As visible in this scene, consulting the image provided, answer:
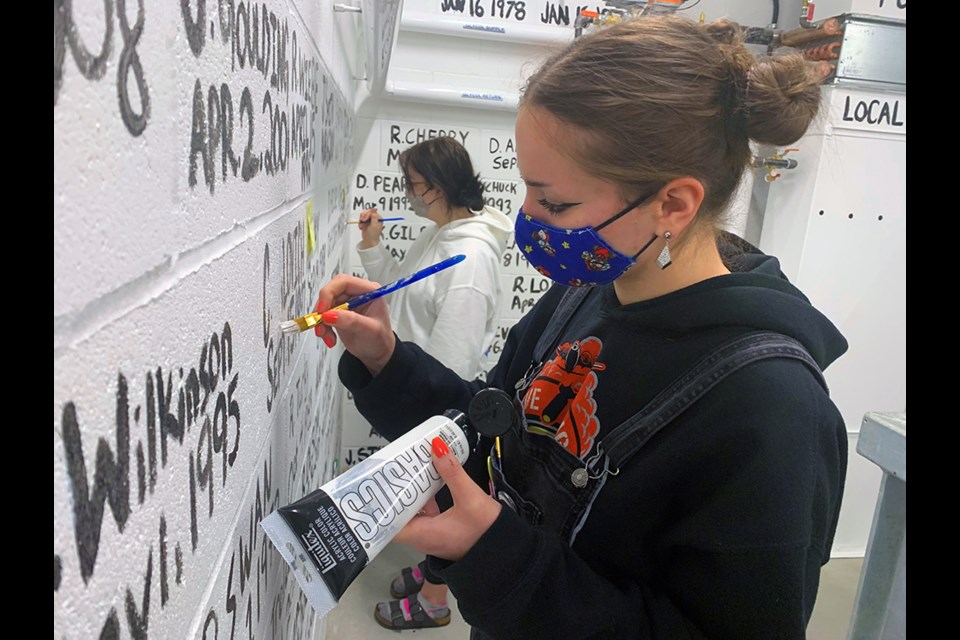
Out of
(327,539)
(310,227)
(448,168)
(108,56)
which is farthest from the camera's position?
(448,168)

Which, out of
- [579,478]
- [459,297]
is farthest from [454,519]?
[459,297]

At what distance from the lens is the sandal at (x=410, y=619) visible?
1.99 m

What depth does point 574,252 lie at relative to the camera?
81 centimetres

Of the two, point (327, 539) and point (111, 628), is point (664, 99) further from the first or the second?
point (111, 628)

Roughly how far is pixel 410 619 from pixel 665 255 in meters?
1.65

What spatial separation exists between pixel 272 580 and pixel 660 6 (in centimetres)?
229

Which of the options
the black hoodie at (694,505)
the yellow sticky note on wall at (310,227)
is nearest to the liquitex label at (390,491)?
the black hoodie at (694,505)

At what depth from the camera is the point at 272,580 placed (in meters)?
0.78

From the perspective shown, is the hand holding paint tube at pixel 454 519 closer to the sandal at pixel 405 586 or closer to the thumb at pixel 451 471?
the thumb at pixel 451 471

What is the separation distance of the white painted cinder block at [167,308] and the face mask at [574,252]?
32 cm

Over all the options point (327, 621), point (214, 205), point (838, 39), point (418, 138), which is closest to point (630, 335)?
point (214, 205)

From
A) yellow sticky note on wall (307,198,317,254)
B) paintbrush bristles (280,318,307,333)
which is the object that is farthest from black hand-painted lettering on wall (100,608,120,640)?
yellow sticky note on wall (307,198,317,254)

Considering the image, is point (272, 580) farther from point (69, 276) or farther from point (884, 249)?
point (884, 249)
